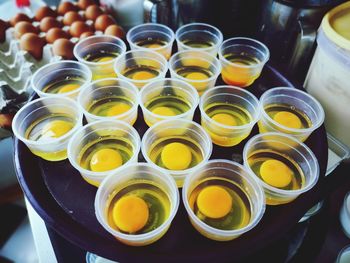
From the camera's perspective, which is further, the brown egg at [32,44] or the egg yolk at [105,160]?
the brown egg at [32,44]

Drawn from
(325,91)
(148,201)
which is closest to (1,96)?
(148,201)

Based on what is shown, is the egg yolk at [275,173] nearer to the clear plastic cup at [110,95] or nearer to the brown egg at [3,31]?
the clear plastic cup at [110,95]

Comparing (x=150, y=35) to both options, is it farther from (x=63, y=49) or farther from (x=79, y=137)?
(x=79, y=137)

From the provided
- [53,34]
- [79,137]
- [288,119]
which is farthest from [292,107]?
[53,34]

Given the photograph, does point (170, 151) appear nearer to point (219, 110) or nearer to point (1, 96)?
point (219, 110)

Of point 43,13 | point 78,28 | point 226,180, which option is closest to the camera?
point 226,180

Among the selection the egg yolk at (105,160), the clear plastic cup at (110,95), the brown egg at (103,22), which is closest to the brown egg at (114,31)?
the brown egg at (103,22)

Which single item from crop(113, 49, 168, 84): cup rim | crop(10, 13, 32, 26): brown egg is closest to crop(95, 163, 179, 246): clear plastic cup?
crop(113, 49, 168, 84): cup rim

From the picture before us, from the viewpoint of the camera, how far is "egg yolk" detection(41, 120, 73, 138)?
0.87 meters

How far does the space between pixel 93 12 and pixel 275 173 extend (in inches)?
43.8

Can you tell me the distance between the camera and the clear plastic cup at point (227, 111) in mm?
851

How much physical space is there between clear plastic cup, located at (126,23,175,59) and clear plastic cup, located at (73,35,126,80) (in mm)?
55

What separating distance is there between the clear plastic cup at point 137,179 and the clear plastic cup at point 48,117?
175mm

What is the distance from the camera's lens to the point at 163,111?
916 millimetres
